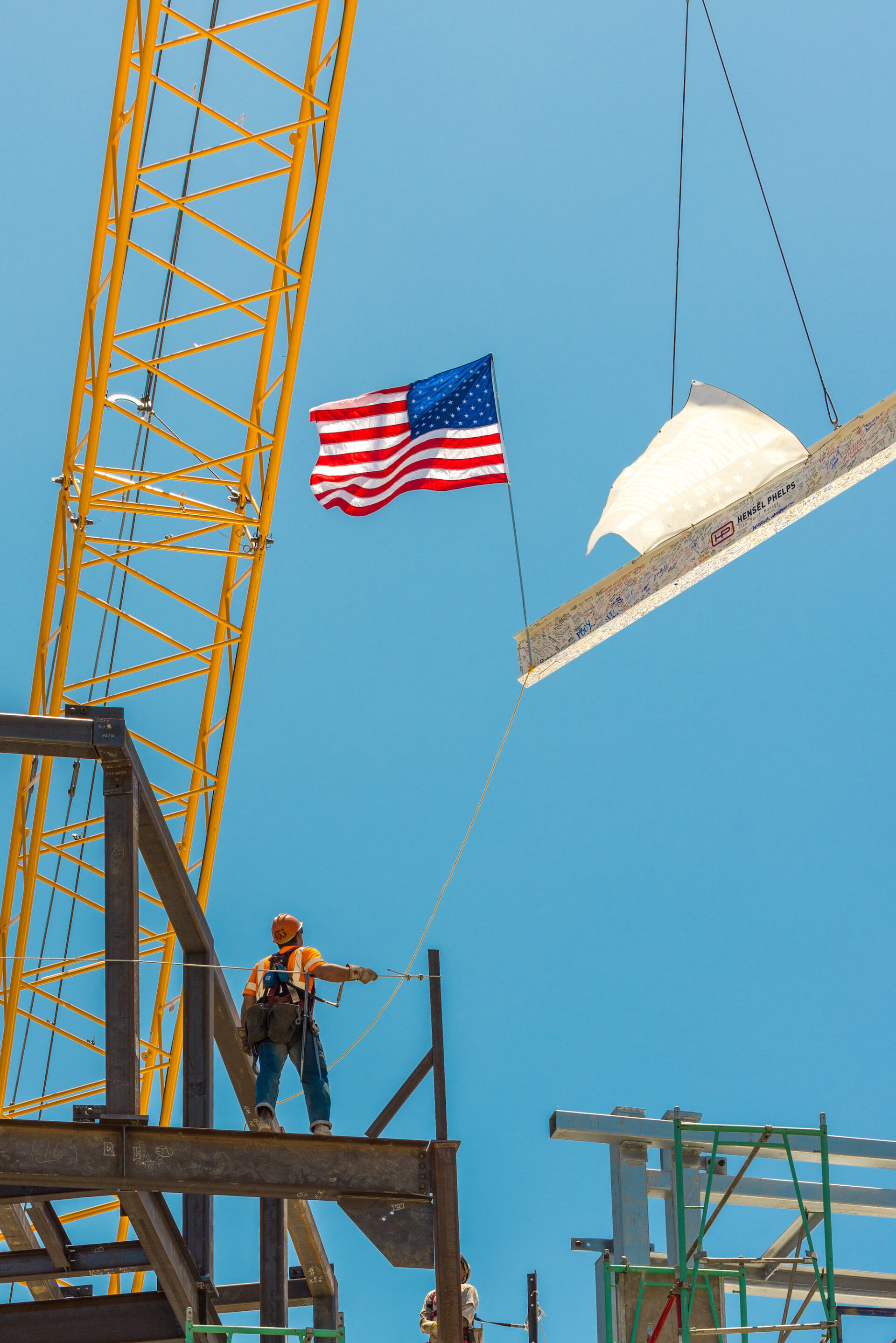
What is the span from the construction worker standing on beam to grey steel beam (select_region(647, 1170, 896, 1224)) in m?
4.25

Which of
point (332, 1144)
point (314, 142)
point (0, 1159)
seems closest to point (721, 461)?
point (332, 1144)

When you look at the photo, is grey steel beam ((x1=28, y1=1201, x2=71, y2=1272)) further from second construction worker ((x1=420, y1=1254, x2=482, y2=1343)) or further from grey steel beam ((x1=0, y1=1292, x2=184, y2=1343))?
second construction worker ((x1=420, y1=1254, x2=482, y2=1343))

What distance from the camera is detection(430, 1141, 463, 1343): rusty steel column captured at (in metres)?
11.7

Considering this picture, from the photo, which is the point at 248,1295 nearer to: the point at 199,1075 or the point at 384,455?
the point at 199,1075

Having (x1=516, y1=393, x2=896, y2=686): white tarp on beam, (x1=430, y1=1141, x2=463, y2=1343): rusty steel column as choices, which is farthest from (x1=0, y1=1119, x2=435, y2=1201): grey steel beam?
(x1=516, y1=393, x2=896, y2=686): white tarp on beam

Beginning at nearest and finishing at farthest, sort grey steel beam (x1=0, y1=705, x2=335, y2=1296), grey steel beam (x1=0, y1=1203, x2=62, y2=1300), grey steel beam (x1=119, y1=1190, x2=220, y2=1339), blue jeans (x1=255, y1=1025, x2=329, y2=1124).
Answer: grey steel beam (x1=119, y1=1190, x2=220, y2=1339), grey steel beam (x1=0, y1=705, x2=335, y2=1296), blue jeans (x1=255, y1=1025, x2=329, y2=1124), grey steel beam (x1=0, y1=1203, x2=62, y2=1300)

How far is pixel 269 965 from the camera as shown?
13.9m

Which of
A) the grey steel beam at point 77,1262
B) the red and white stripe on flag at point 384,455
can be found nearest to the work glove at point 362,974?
the grey steel beam at point 77,1262

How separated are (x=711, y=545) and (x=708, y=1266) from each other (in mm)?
6715

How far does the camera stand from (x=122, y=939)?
1270cm

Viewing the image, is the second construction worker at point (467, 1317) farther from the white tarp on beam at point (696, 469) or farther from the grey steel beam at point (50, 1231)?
the white tarp on beam at point (696, 469)

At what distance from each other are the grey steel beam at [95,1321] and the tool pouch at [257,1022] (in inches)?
104


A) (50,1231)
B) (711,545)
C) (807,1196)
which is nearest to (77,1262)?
(50,1231)

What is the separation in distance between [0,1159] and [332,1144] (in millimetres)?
2319
